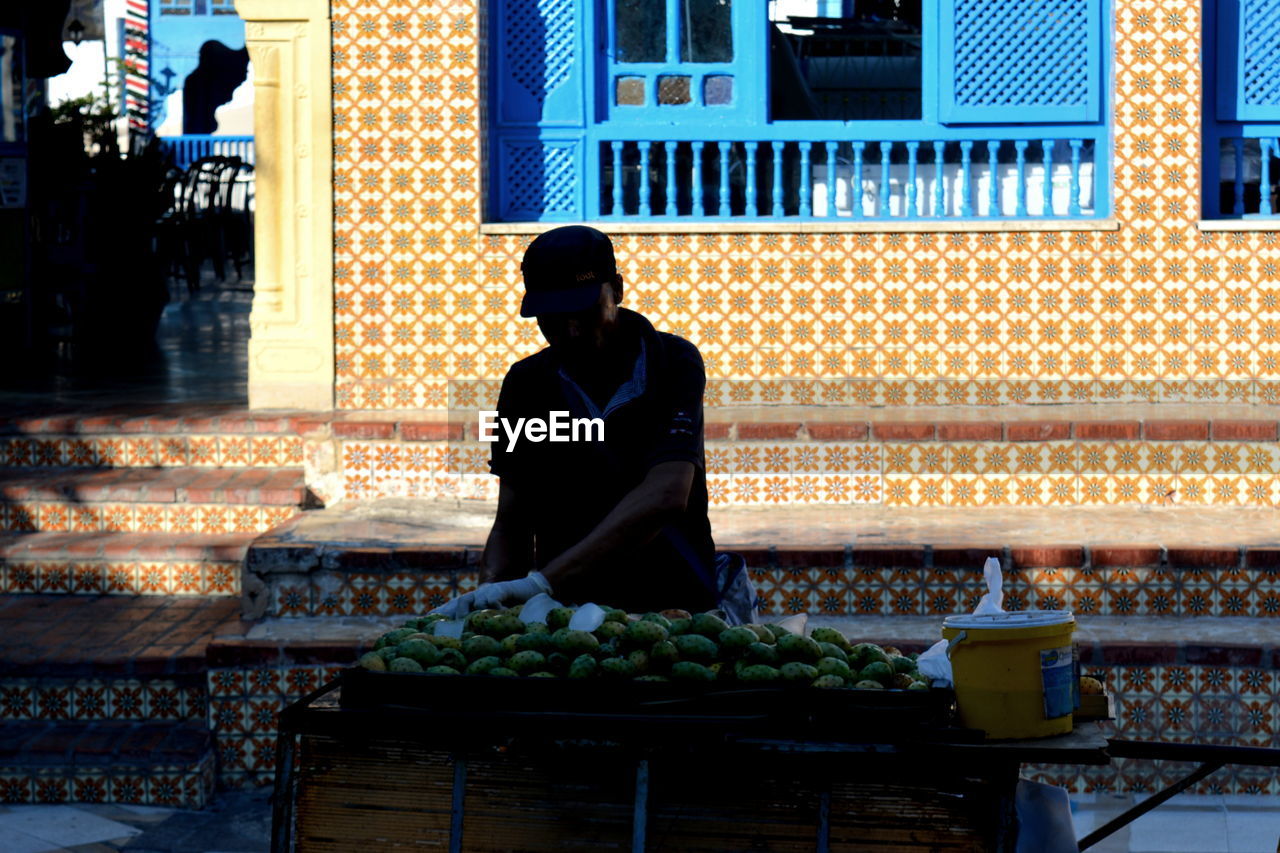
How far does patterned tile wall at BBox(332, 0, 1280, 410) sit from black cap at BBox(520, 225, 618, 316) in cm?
477

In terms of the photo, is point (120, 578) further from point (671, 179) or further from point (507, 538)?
point (507, 538)

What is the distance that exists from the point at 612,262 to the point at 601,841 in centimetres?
120

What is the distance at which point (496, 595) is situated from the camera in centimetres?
327

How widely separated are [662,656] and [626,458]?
747mm

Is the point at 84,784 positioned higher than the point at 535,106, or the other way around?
the point at 535,106

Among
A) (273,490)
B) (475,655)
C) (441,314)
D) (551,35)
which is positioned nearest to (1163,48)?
(551,35)

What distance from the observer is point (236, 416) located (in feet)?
25.6

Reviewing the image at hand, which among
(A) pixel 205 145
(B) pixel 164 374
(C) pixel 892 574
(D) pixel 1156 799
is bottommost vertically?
(C) pixel 892 574

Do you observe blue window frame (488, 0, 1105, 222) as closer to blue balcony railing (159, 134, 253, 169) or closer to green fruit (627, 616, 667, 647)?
green fruit (627, 616, 667, 647)

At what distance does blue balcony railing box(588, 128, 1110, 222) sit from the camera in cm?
829

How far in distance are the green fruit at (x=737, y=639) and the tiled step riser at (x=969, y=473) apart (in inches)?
168

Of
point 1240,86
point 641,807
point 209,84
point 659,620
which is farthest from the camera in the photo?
→ point 209,84

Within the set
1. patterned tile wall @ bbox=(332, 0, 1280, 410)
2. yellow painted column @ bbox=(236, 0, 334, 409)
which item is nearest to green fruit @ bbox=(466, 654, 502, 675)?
patterned tile wall @ bbox=(332, 0, 1280, 410)

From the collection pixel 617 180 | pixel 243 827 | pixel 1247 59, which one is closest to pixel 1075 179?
pixel 1247 59
